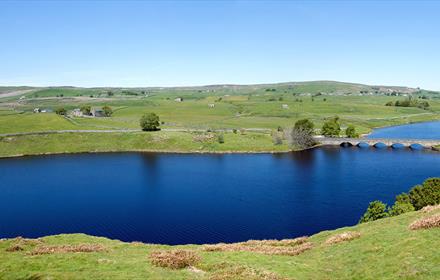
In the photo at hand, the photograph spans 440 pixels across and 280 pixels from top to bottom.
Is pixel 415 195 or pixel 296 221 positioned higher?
pixel 415 195

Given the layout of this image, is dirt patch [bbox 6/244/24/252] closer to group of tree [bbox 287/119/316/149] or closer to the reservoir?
the reservoir

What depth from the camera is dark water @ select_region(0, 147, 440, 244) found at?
270 ft

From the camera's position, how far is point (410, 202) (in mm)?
70188

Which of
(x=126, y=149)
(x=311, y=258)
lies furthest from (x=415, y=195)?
(x=126, y=149)

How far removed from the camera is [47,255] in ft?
118

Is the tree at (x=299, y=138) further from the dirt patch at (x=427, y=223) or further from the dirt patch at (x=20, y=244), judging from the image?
the dirt patch at (x=20, y=244)

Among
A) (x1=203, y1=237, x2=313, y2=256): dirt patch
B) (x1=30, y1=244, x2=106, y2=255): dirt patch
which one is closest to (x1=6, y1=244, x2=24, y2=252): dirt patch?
(x1=30, y1=244, x2=106, y2=255): dirt patch

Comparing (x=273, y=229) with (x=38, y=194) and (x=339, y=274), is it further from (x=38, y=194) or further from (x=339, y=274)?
(x=38, y=194)

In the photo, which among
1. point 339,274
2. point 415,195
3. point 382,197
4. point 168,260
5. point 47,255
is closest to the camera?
point 339,274

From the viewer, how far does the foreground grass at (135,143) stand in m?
178

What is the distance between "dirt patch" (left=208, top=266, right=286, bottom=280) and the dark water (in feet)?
149

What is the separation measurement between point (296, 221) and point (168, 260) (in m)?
56.7

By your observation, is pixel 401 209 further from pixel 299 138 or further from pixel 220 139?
pixel 220 139

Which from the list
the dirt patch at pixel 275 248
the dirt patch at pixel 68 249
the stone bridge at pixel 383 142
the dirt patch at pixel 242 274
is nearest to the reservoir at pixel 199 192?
the stone bridge at pixel 383 142
